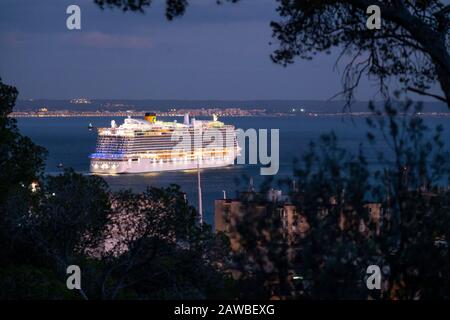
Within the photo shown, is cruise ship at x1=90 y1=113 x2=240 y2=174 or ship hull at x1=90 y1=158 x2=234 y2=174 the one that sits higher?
cruise ship at x1=90 y1=113 x2=240 y2=174

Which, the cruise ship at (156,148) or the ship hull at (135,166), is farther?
the cruise ship at (156,148)

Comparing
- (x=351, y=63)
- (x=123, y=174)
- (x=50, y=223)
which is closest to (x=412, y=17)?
(x=351, y=63)

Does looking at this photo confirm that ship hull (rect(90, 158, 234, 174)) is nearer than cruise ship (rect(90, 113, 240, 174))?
Yes

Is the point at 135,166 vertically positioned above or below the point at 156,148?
below

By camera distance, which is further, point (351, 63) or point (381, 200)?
point (351, 63)

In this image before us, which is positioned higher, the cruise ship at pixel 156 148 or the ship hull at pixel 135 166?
the cruise ship at pixel 156 148

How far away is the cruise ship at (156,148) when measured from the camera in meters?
45.8

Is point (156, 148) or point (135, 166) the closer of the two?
point (135, 166)

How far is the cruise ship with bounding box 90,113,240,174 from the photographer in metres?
45.8

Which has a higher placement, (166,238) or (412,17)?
(412,17)

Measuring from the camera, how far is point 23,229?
20.0ft

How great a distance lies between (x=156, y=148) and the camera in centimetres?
4678
